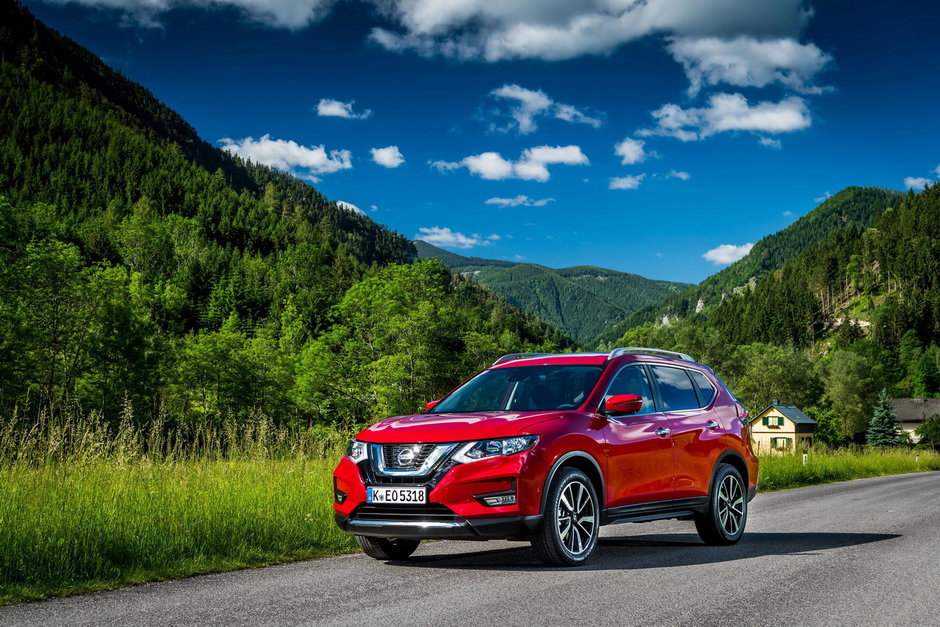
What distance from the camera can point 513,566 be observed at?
7051mm

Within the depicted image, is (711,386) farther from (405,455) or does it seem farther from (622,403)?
(405,455)

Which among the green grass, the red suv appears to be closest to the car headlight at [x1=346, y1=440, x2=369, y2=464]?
the red suv

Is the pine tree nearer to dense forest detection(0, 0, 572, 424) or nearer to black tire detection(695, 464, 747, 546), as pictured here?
dense forest detection(0, 0, 572, 424)

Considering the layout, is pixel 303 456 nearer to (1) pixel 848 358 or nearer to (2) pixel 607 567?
(2) pixel 607 567

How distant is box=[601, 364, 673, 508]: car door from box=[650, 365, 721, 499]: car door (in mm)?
186

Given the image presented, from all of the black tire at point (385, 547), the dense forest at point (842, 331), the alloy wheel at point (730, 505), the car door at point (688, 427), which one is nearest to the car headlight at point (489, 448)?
the black tire at point (385, 547)

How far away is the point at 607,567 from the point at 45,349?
45.3 m

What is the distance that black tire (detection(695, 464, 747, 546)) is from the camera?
8633 millimetres

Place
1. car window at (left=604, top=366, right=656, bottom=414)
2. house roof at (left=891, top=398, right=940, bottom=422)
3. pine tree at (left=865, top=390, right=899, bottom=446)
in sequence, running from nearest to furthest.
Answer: car window at (left=604, top=366, right=656, bottom=414) < pine tree at (left=865, top=390, right=899, bottom=446) < house roof at (left=891, top=398, right=940, bottom=422)

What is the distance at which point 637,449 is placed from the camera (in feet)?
24.8

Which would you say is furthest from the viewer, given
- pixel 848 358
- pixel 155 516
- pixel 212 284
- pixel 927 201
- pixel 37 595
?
pixel 927 201

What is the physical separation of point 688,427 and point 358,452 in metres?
3.60

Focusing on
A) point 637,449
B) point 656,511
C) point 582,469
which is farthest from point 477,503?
point 656,511

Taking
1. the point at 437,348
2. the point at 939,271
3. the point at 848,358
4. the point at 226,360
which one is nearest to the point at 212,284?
the point at 226,360
